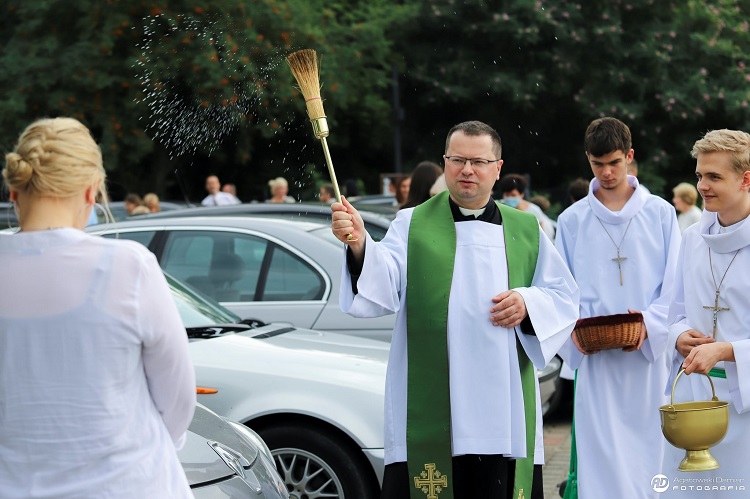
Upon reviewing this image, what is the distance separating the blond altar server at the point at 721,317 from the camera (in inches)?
198

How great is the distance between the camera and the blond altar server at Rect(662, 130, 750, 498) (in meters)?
5.02

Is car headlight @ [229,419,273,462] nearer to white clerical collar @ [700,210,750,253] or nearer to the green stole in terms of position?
the green stole

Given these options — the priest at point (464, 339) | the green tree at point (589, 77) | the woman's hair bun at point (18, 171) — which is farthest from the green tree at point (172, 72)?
the woman's hair bun at point (18, 171)

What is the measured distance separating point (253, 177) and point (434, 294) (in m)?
21.0

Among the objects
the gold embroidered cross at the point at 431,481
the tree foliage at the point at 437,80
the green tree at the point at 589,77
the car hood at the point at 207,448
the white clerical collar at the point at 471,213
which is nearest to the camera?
the car hood at the point at 207,448

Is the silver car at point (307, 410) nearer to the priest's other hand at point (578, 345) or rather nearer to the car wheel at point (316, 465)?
the car wheel at point (316, 465)

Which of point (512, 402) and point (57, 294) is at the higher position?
point (57, 294)

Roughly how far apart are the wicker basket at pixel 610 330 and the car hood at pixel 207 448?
1926mm

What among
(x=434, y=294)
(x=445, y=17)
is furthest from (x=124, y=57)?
(x=434, y=294)

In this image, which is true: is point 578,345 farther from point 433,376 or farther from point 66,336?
point 66,336

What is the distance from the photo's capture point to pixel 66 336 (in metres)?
3.06

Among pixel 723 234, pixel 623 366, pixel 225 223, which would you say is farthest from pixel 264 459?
pixel 225 223

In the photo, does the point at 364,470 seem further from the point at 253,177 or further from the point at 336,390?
the point at 253,177

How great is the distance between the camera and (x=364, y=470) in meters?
6.14
